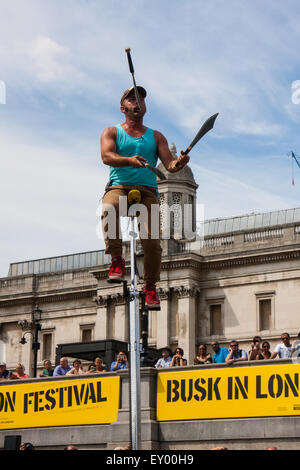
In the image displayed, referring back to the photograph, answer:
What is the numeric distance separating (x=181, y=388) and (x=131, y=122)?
924cm

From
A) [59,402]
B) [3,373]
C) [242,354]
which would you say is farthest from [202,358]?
[3,373]

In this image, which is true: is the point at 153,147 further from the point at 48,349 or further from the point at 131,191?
the point at 48,349

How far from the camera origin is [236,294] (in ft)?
184

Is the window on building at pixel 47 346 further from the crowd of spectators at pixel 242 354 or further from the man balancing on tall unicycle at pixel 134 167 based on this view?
the man balancing on tall unicycle at pixel 134 167

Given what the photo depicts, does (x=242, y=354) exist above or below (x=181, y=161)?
below

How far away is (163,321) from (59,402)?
3664cm

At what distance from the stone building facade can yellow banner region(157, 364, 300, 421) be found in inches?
1298

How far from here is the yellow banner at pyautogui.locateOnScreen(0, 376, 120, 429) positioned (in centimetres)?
1945

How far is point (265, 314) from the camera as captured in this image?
2142 inches

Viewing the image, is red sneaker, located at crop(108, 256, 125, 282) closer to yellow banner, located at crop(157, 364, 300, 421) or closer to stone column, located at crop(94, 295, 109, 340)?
yellow banner, located at crop(157, 364, 300, 421)

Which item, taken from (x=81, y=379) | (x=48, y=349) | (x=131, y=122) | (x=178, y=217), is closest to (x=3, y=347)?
(x=48, y=349)

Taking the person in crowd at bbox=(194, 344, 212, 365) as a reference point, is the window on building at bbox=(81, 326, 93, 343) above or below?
above

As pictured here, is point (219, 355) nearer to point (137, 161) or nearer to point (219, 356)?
point (219, 356)

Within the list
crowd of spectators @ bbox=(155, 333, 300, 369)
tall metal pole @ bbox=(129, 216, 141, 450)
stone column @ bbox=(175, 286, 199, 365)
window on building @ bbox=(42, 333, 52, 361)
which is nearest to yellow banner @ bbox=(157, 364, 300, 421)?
crowd of spectators @ bbox=(155, 333, 300, 369)
